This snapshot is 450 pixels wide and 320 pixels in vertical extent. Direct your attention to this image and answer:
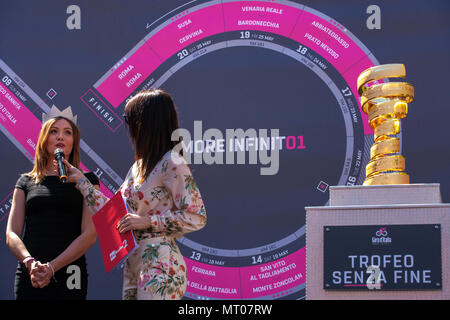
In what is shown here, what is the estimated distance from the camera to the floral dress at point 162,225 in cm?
206

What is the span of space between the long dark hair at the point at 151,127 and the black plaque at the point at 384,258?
2.27 feet

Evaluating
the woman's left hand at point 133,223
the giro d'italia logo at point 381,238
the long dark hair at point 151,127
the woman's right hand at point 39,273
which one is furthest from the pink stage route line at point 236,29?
the woman's left hand at point 133,223

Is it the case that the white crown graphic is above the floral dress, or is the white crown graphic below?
above

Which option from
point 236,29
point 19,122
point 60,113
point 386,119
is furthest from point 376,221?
point 19,122

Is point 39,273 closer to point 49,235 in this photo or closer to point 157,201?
point 49,235

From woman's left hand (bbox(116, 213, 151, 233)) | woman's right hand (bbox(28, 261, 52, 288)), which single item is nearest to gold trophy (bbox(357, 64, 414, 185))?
woman's left hand (bbox(116, 213, 151, 233))

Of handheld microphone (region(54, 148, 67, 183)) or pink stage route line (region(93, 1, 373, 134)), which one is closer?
handheld microphone (region(54, 148, 67, 183))

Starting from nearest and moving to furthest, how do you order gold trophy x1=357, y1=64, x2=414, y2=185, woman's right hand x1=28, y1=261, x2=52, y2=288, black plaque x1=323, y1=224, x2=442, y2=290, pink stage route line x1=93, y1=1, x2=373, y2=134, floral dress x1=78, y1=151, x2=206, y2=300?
floral dress x1=78, y1=151, x2=206, y2=300
black plaque x1=323, y1=224, x2=442, y2=290
woman's right hand x1=28, y1=261, x2=52, y2=288
gold trophy x1=357, y1=64, x2=414, y2=185
pink stage route line x1=93, y1=1, x2=373, y2=134

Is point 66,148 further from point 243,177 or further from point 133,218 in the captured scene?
point 243,177

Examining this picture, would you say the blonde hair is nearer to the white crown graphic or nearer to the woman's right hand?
the woman's right hand

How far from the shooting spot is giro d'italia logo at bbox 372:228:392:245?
8.00 ft

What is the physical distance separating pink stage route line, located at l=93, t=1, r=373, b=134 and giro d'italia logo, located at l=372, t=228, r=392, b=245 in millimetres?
1344

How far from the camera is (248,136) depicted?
3.80m

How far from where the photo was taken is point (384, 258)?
2.43m
